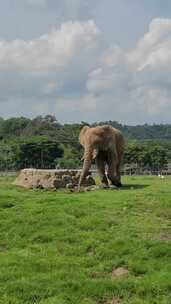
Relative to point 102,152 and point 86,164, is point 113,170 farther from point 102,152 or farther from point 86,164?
point 86,164

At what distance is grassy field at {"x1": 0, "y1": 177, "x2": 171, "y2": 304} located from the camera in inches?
341

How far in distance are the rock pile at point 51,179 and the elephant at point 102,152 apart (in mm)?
513

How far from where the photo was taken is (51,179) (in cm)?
1916

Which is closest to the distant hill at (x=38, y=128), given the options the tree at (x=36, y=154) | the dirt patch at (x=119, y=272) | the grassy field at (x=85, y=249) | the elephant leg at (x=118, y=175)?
the tree at (x=36, y=154)

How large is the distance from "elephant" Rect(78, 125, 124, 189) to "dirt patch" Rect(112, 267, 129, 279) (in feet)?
29.7

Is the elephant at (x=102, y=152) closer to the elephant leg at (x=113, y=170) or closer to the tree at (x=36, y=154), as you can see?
the elephant leg at (x=113, y=170)

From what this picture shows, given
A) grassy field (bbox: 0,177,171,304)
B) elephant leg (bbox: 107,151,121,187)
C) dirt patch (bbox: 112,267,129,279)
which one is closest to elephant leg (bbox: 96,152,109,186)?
elephant leg (bbox: 107,151,121,187)

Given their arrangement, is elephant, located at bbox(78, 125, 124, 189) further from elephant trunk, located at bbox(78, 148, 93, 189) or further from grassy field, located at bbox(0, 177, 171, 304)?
grassy field, located at bbox(0, 177, 171, 304)

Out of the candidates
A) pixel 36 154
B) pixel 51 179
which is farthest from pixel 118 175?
pixel 36 154

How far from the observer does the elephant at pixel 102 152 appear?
63.8 ft

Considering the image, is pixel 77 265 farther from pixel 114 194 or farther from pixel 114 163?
pixel 114 163

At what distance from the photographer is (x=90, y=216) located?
12.8 meters

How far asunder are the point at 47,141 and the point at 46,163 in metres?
3.28

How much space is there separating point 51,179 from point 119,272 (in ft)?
31.6
